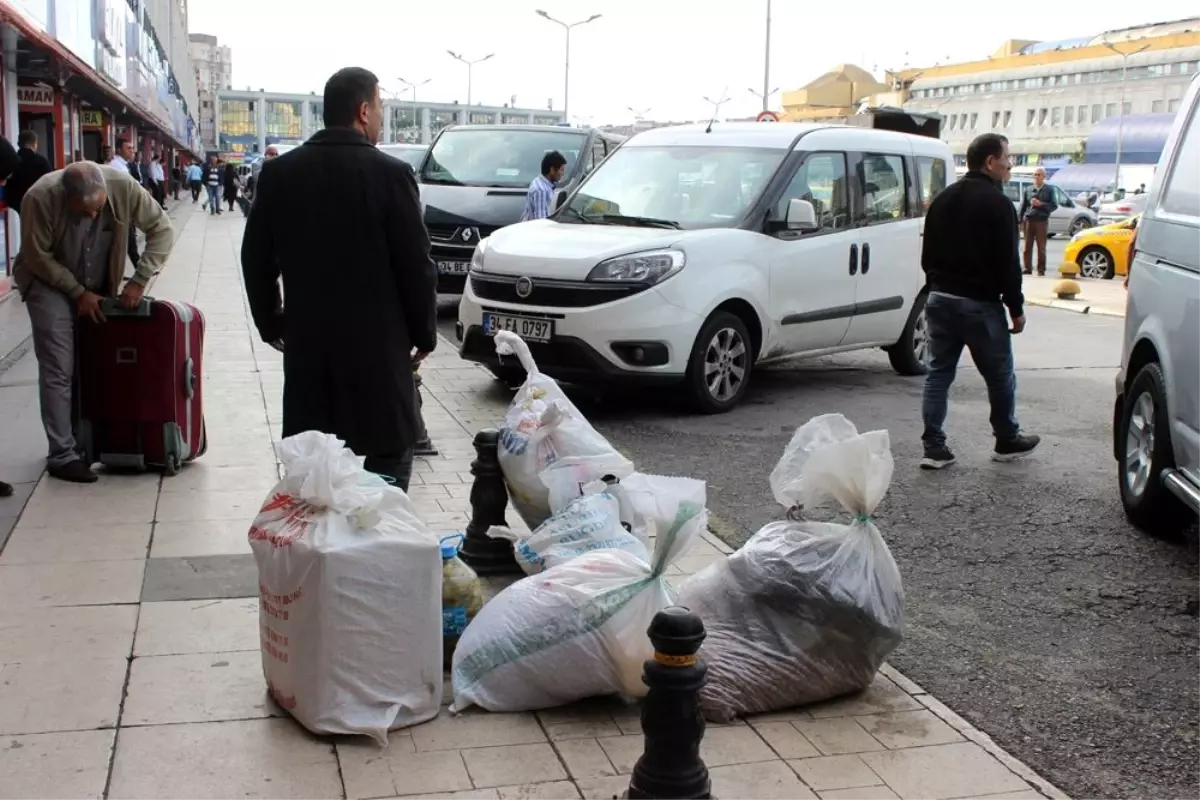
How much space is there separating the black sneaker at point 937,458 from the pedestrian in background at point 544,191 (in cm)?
620

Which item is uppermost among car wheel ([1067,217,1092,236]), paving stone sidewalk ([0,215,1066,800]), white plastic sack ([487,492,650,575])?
car wheel ([1067,217,1092,236])


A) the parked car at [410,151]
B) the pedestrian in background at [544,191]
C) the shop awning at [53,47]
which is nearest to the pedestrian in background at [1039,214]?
the parked car at [410,151]

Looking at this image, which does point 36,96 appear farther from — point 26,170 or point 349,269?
point 349,269

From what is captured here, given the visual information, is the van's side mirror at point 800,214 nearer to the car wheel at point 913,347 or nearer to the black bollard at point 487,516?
the car wheel at point 913,347

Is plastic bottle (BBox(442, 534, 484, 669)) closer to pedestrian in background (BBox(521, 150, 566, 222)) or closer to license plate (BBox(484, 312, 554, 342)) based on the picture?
license plate (BBox(484, 312, 554, 342))

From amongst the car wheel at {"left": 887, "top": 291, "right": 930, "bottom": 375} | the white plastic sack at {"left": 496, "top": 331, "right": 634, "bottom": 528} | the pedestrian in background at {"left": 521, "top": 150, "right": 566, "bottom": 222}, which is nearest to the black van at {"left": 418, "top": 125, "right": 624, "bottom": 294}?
the pedestrian in background at {"left": 521, "top": 150, "right": 566, "bottom": 222}

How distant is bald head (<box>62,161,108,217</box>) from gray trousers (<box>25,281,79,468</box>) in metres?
0.45

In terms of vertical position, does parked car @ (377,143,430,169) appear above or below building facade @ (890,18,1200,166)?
below

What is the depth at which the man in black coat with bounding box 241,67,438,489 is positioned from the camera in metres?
4.16

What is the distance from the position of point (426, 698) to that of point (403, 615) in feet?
0.95

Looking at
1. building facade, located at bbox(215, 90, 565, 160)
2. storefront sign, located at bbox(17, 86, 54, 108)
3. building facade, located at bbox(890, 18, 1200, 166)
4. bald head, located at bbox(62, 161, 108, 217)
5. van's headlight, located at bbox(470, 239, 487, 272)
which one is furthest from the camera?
building facade, located at bbox(215, 90, 565, 160)

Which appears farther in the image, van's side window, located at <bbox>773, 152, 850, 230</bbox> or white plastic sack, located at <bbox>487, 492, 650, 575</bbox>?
van's side window, located at <bbox>773, 152, 850, 230</bbox>

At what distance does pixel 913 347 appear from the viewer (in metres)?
10.9

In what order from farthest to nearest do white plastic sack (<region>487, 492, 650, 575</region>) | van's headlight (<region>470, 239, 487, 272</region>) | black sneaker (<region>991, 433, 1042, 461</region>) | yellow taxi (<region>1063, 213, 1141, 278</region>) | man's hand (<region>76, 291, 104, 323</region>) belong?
yellow taxi (<region>1063, 213, 1141, 278</region>) < van's headlight (<region>470, 239, 487, 272</region>) < black sneaker (<region>991, 433, 1042, 461</region>) < man's hand (<region>76, 291, 104, 323</region>) < white plastic sack (<region>487, 492, 650, 575</region>)
